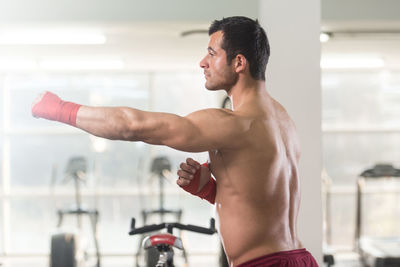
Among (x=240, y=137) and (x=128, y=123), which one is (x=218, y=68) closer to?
(x=240, y=137)

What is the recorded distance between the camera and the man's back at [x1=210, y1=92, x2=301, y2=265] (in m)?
1.84

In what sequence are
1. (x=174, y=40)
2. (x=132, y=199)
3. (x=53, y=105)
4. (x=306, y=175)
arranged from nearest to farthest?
(x=53, y=105) → (x=306, y=175) → (x=174, y=40) → (x=132, y=199)

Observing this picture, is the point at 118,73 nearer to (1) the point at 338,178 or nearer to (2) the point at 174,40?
(2) the point at 174,40

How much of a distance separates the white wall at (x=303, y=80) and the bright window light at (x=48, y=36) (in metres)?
2.04

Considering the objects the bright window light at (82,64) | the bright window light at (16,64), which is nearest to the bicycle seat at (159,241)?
the bright window light at (82,64)

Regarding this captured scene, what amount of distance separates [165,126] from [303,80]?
160cm

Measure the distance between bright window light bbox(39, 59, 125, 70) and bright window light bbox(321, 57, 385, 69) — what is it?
9.50ft

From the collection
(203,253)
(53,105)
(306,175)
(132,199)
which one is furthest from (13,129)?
(53,105)

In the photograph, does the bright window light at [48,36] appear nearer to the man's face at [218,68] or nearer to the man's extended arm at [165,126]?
the man's face at [218,68]

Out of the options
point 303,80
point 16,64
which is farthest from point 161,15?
point 16,64

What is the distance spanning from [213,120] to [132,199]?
6.04 meters

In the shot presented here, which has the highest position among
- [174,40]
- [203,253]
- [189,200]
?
[174,40]

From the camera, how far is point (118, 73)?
782 centimetres

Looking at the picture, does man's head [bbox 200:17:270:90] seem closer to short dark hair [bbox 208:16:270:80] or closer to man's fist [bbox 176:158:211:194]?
short dark hair [bbox 208:16:270:80]
